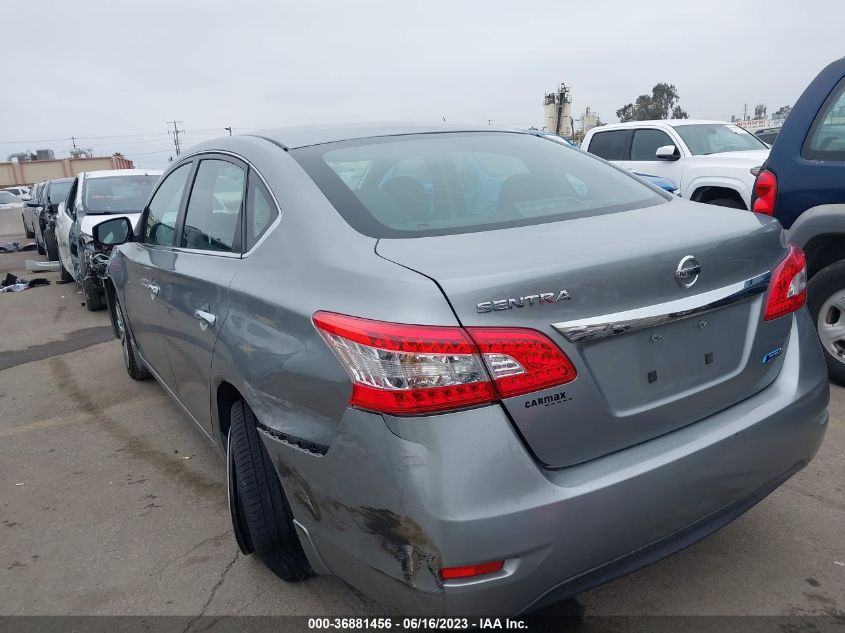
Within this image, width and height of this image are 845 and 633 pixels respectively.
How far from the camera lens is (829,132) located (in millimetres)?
4246

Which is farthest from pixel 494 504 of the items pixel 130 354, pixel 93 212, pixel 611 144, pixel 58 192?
pixel 58 192

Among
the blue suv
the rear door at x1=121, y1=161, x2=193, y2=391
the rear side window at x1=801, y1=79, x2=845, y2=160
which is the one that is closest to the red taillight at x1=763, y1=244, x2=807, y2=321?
the blue suv

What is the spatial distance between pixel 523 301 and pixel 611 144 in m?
9.32

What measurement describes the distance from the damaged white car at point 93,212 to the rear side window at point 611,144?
6.48 meters

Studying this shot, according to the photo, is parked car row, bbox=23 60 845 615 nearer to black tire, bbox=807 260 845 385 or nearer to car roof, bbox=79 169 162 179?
black tire, bbox=807 260 845 385

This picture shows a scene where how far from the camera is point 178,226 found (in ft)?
11.3

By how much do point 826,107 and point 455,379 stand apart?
381cm

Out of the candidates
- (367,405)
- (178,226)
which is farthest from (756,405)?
(178,226)

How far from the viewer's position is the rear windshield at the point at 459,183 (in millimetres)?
2307

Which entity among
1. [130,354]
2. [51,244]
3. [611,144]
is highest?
[611,144]

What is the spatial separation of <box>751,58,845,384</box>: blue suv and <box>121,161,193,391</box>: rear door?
3.59 metres

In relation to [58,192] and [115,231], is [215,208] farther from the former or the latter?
[58,192]

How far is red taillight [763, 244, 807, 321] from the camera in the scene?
2260mm

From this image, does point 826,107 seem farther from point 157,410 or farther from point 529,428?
point 157,410
